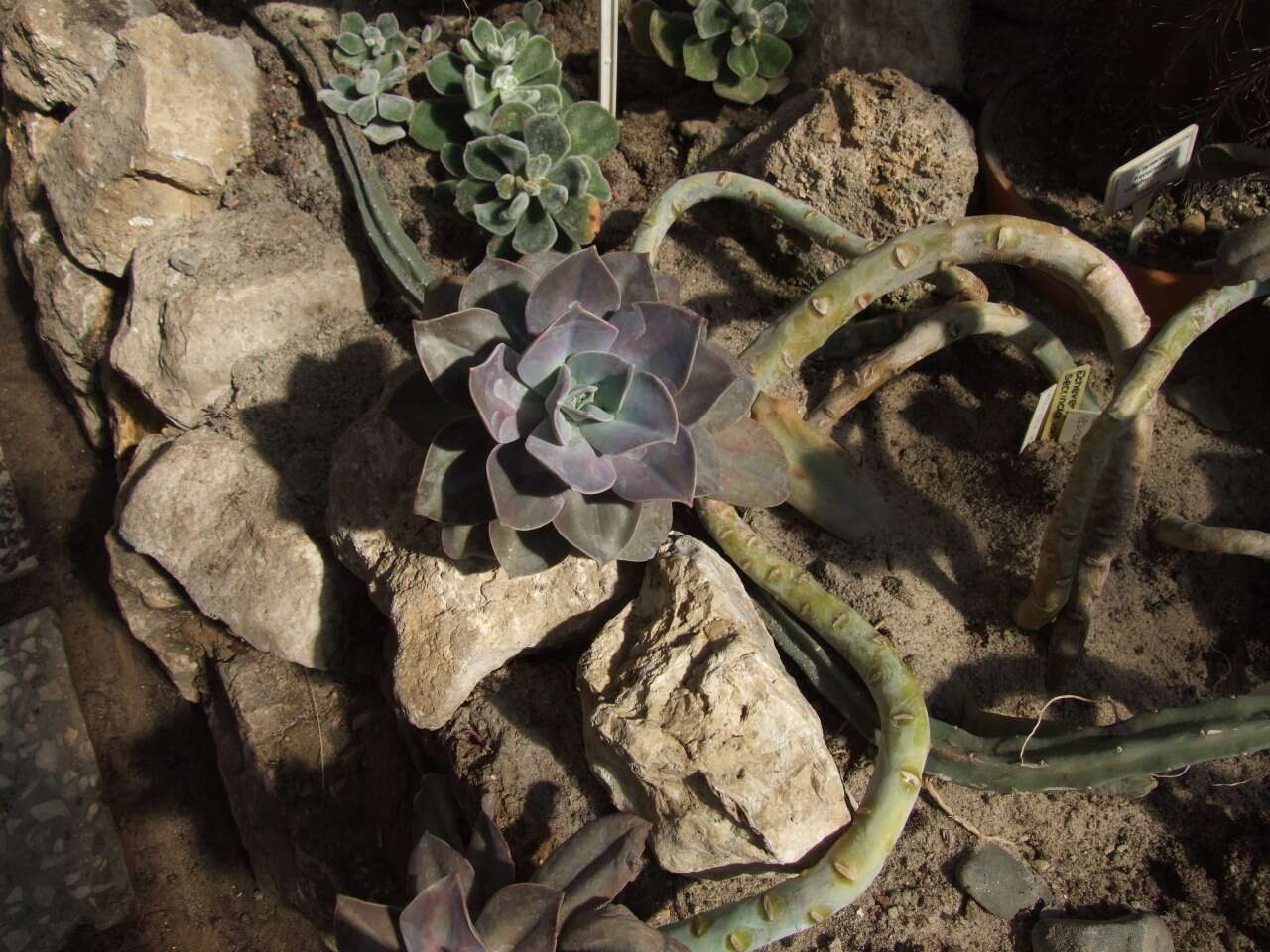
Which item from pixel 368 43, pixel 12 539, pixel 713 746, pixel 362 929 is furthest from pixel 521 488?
pixel 12 539

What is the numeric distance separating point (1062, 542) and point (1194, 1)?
1107mm

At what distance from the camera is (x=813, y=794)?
1.28 metres

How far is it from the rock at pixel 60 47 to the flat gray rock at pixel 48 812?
1340 millimetres

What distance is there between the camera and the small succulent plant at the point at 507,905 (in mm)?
1071

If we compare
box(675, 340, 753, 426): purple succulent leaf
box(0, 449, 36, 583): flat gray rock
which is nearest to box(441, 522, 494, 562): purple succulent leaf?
box(675, 340, 753, 426): purple succulent leaf

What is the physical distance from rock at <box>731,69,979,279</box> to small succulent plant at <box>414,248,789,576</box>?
0.69 m

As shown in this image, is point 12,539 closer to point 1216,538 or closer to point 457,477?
point 457,477

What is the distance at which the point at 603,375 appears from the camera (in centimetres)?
128

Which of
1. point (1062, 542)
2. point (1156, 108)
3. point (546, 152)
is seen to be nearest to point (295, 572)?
point (546, 152)

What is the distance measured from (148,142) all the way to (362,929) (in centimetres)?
177

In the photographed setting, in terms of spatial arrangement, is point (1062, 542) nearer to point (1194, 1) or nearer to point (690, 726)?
point (690, 726)

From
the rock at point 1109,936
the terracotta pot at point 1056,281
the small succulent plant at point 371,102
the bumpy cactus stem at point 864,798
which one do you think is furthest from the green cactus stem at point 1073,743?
the small succulent plant at point 371,102

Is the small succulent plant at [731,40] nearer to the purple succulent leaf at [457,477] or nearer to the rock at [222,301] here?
the rock at [222,301]

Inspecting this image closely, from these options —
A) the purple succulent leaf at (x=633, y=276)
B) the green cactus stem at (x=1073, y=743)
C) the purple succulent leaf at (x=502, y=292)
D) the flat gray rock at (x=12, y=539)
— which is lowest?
the flat gray rock at (x=12, y=539)
